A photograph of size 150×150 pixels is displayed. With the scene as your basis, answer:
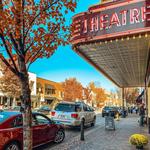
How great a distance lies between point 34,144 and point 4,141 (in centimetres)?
189

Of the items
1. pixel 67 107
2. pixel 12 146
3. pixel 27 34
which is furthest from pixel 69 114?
pixel 27 34

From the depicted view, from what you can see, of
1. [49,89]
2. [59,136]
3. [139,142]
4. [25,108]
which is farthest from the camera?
[49,89]

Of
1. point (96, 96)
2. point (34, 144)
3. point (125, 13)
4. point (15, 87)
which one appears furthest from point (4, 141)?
point (96, 96)

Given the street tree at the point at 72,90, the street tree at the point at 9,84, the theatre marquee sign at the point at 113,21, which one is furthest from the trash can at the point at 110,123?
the street tree at the point at 72,90

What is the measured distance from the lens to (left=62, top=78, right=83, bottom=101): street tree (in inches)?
2613

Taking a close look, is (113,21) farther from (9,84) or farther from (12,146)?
(9,84)

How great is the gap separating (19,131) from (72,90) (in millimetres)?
58336

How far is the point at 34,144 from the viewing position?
9398 millimetres

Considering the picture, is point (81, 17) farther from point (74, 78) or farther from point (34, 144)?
point (74, 78)

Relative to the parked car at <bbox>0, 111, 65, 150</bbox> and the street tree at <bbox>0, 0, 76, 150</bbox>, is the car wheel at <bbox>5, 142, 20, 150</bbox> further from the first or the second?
the street tree at <bbox>0, 0, 76, 150</bbox>

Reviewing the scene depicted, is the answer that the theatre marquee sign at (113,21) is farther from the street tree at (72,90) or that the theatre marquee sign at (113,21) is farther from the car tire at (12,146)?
the street tree at (72,90)

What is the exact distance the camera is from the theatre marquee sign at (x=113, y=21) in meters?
7.73

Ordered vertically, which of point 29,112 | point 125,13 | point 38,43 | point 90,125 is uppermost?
point 125,13

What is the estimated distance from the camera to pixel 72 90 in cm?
6662
